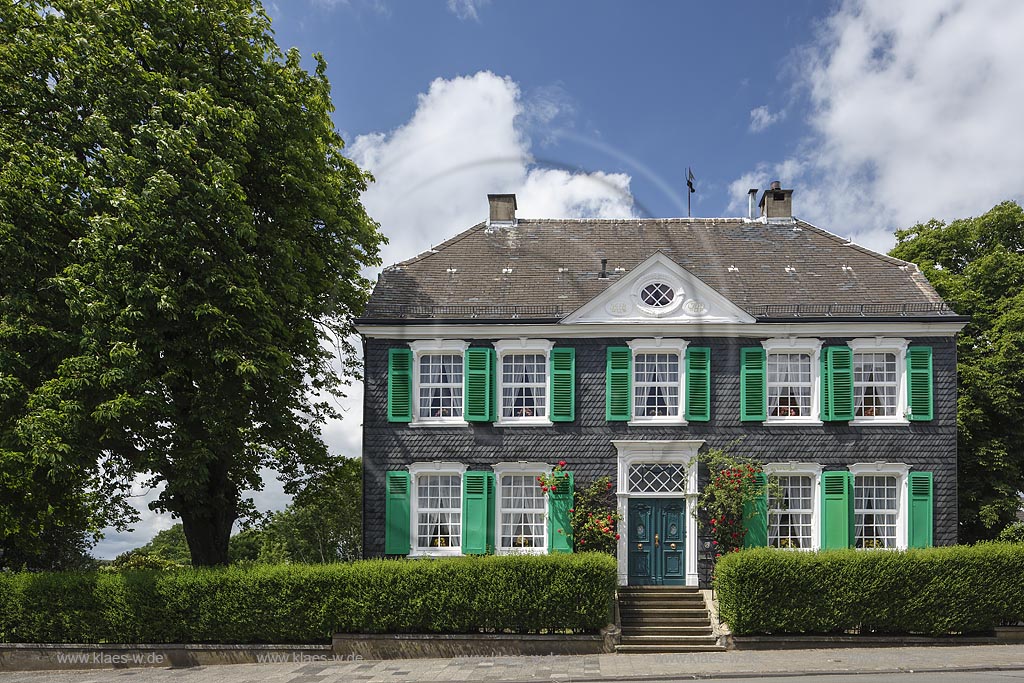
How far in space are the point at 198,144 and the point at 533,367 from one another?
9018 millimetres

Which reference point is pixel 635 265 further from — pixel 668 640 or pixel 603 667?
pixel 603 667

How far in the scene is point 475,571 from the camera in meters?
17.8

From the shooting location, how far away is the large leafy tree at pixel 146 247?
715 inches

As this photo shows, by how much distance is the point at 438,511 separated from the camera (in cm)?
2162

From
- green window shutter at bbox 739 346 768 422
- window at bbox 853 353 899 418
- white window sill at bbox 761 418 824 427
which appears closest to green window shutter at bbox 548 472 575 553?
green window shutter at bbox 739 346 768 422

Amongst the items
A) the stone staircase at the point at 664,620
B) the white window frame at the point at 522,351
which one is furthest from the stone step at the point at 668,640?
the white window frame at the point at 522,351

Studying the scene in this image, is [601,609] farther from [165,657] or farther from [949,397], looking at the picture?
[949,397]

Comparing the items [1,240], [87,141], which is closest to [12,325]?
[1,240]

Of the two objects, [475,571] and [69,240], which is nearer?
[475,571]

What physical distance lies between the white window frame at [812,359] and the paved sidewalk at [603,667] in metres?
5.82

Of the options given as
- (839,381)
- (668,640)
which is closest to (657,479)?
(668,640)

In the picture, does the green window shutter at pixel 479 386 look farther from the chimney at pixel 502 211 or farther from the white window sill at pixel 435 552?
the chimney at pixel 502 211

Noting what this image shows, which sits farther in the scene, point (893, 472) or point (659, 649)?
point (893, 472)

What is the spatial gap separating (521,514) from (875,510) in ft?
26.9
